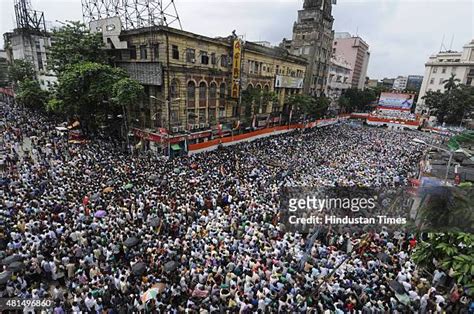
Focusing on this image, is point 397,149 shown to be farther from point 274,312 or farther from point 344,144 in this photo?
point 274,312

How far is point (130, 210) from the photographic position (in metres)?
12.8

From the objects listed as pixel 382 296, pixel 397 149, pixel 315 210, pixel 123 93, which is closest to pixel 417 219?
pixel 315 210

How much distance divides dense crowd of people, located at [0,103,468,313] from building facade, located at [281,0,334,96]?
115 ft

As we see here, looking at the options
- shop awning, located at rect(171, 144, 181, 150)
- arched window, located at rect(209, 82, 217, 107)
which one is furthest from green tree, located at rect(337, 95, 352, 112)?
shop awning, located at rect(171, 144, 181, 150)

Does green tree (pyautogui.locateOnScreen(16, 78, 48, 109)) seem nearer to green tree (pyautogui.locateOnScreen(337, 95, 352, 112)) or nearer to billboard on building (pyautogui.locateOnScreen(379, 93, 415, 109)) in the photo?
green tree (pyautogui.locateOnScreen(337, 95, 352, 112))

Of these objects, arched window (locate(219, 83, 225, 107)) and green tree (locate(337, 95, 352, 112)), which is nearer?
arched window (locate(219, 83, 225, 107))

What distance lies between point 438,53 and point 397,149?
57759 millimetres

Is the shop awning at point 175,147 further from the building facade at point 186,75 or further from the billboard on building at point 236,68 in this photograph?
the billboard on building at point 236,68

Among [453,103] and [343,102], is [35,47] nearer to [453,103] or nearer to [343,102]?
[343,102]

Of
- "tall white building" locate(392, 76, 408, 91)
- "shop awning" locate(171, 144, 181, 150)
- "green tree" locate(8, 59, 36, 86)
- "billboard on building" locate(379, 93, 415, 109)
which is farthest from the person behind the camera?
"tall white building" locate(392, 76, 408, 91)

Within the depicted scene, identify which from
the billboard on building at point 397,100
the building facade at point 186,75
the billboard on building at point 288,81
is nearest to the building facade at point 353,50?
the billboard on building at point 397,100

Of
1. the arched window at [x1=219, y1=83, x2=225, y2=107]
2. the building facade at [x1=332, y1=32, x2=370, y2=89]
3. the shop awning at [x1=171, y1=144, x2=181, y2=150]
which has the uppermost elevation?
the building facade at [x1=332, y1=32, x2=370, y2=89]

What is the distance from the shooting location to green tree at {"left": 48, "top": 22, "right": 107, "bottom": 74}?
24188 millimetres

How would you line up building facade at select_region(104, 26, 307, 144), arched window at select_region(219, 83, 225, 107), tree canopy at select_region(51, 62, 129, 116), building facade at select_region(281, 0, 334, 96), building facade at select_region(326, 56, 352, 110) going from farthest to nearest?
1. building facade at select_region(326, 56, 352, 110)
2. building facade at select_region(281, 0, 334, 96)
3. arched window at select_region(219, 83, 225, 107)
4. building facade at select_region(104, 26, 307, 144)
5. tree canopy at select_region(51, 62, 129, 116)
